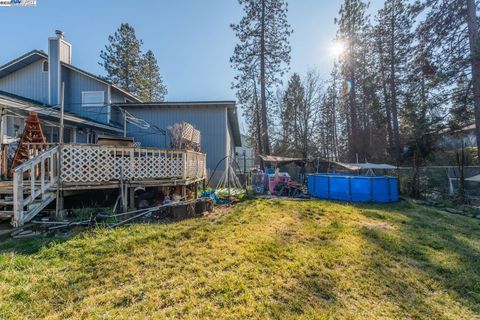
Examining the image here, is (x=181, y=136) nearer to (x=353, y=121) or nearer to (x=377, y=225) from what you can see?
(x=377, y=225)

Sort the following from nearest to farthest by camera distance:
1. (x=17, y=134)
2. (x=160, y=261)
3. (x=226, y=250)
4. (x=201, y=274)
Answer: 1. (x=201, y=274)
2. (x=160, y=261)
3. (x=226, y=250)
4. (x=17, y=134)

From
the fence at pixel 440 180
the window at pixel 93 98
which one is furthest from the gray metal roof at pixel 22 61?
the fence at pixel 440 180

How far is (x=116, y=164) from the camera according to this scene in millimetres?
6602

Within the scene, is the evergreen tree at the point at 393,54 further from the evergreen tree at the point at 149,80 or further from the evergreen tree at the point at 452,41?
the evergreen tree at the point at 149,80

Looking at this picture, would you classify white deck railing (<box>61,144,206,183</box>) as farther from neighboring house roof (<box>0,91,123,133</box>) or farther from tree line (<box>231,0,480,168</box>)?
tree line (<box>231,0,480,168</box>)

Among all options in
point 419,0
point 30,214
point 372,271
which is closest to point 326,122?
point 419,0

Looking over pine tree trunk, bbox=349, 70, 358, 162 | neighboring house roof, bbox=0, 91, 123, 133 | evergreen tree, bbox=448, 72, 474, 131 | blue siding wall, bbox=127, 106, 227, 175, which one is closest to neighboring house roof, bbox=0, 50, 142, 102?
blue siding wall, bbox=127, 106, 227, 175

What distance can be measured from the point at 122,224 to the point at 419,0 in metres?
19.5

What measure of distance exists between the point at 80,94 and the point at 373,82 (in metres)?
22.4

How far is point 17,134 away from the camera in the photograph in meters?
9.24

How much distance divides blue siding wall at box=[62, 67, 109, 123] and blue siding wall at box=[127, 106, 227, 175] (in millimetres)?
1616

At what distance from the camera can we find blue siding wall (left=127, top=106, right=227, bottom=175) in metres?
A: 14.2

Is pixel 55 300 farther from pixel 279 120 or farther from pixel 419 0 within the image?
pixel 279 120

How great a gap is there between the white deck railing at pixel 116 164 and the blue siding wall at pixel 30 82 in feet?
33.3
